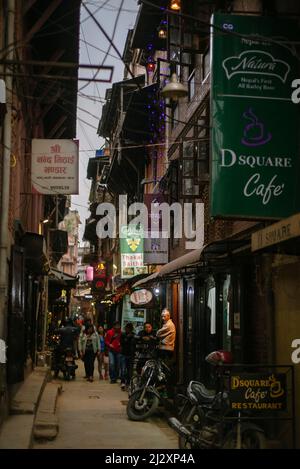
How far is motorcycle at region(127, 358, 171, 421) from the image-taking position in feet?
43.3

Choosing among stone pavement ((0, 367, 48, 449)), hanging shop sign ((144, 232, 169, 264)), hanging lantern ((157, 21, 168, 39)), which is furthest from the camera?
hanging lantern ((157, 21, 168, 39))

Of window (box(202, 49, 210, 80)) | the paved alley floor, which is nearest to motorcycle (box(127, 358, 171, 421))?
the paved alley floor

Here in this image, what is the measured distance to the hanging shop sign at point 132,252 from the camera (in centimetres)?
2605

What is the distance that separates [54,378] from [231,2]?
48.5ft

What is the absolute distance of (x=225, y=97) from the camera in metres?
9.21

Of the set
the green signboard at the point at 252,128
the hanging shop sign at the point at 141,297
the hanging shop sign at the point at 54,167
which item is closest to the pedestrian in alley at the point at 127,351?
the hanging shop sign at the point at 141,297

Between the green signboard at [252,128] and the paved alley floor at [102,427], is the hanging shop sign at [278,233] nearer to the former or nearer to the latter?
the green signboard at [252,128]

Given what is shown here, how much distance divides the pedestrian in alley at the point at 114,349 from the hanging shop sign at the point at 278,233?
45.2ft

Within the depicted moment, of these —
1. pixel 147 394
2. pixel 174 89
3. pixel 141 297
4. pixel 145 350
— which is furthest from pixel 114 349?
pixel 174 89

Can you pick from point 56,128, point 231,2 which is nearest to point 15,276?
point 231,2

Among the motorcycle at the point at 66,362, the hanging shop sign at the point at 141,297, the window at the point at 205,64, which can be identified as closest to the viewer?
the window at the point at 205,64

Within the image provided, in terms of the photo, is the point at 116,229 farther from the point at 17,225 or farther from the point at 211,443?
the point at 211,443

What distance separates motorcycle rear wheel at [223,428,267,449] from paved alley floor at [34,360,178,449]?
10.3 ft

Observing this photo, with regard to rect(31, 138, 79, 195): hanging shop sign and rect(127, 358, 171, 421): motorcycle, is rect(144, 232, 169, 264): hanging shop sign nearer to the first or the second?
rect(127, 358, 171, 421): motorcycle
